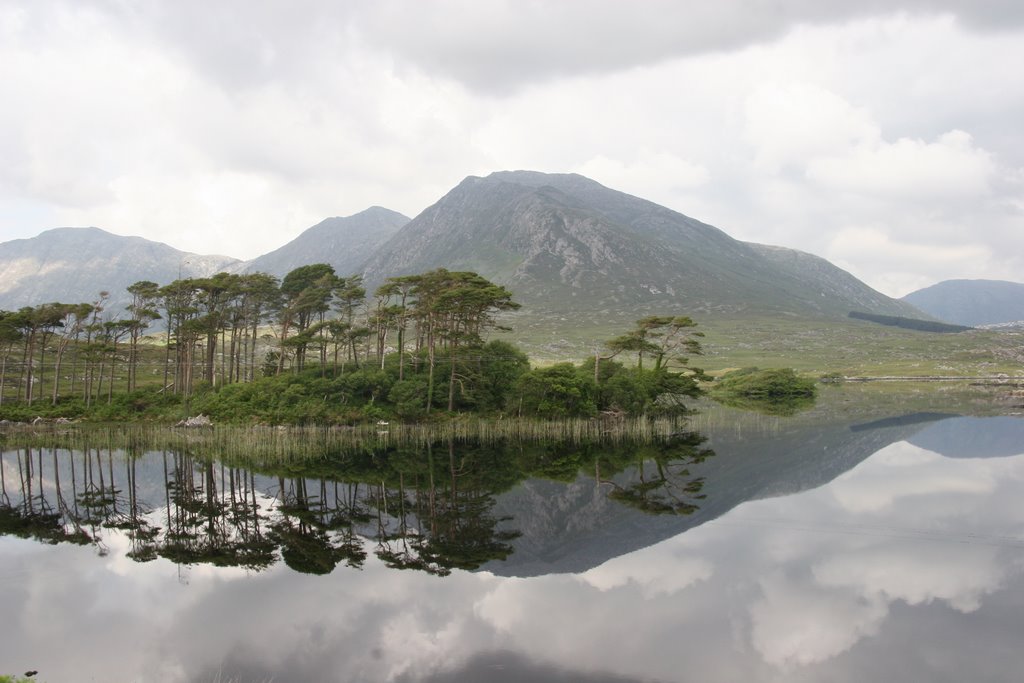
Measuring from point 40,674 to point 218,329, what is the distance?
59.9 meters

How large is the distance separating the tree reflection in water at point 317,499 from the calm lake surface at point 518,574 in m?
0.17

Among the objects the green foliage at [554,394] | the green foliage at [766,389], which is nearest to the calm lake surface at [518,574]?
the green foliage at [554,394]

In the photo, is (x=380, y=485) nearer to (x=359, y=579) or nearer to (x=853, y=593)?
(x=359, y=579)

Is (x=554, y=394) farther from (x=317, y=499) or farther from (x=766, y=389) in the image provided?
(x=766, y=389)

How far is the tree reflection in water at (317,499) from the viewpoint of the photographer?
1962 centimetres

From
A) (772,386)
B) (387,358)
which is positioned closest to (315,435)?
(387,358)

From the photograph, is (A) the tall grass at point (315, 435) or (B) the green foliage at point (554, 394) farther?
(B) the green foliage at point (554, 394)

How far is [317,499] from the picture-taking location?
26.9 meters

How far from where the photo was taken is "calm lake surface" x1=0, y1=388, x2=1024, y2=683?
1254 cm

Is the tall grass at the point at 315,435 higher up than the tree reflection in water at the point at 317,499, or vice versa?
the tree reflection in water at the point at 317,499

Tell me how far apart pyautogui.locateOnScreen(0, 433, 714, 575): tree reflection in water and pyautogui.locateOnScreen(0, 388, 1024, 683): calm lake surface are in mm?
166

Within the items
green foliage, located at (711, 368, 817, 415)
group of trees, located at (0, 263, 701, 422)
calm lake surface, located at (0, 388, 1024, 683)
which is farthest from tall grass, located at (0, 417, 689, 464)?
green foliage, located at (711, 368, 817, 415)

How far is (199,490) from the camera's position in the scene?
29156 mm

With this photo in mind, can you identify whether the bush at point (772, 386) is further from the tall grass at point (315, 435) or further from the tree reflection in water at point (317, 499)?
the tree reflection in water at point (317, 499)
